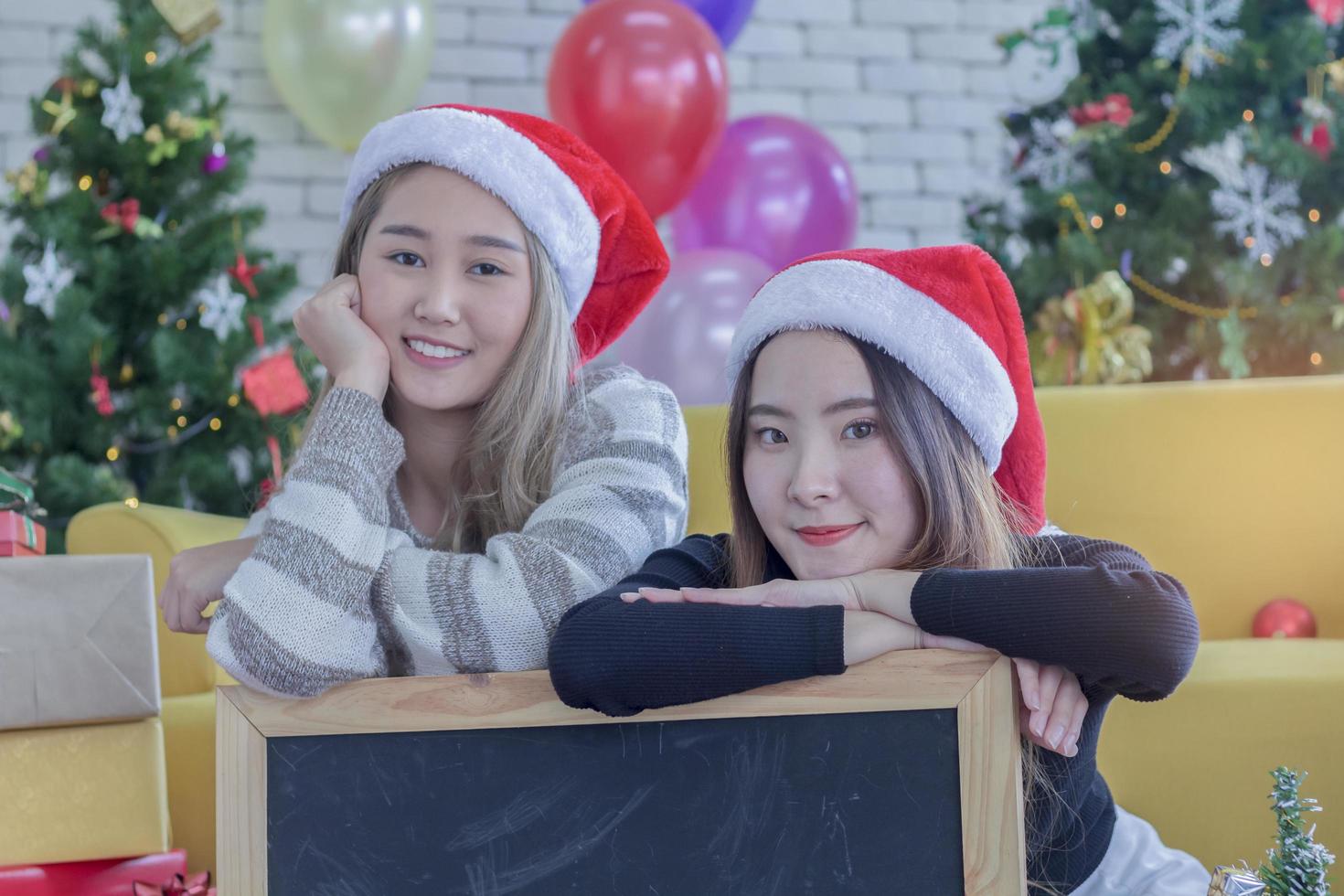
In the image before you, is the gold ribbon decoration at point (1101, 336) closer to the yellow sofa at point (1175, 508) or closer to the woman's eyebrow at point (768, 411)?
the yellow sofa at point (1175, 508)

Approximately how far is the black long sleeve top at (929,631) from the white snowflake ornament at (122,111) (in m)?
2.51

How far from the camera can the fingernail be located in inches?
40.7

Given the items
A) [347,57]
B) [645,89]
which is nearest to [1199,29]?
[645,89]

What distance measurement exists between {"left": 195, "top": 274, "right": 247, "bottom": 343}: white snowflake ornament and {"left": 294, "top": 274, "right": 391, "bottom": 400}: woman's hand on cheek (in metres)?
1.72

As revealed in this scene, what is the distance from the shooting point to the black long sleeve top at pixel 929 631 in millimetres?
992

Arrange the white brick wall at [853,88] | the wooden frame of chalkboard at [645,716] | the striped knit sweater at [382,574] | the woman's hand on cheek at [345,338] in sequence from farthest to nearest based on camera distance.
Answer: the white brick wall at [853,88]
the woman's hand on cheek at [345,338]
the striped knit sweater at [382,574]
the wooden frame of chalkboard at [645,716]

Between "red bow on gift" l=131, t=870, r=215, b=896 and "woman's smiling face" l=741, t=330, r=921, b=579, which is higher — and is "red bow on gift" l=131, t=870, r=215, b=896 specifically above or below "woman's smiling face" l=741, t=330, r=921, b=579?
below

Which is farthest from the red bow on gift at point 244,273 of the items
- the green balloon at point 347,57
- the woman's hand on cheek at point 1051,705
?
the woman's hand on cheek at point 1051,705

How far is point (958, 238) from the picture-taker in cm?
441

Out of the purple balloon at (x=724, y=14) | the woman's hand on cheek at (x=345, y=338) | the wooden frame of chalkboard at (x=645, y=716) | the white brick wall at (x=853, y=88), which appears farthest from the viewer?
the white brick wall at (x=853, y=88)

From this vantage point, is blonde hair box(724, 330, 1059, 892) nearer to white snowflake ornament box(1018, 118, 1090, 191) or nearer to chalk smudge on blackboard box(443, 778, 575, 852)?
chalk smudge on blackboard box(443, 778, 575, 852)

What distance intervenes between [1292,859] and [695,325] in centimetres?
204

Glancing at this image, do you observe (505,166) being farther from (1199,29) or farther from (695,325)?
(1199,29)

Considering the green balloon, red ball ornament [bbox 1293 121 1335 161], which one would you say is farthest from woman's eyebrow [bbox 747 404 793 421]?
red ball ornament [bbox 1293 121 1335 161]
